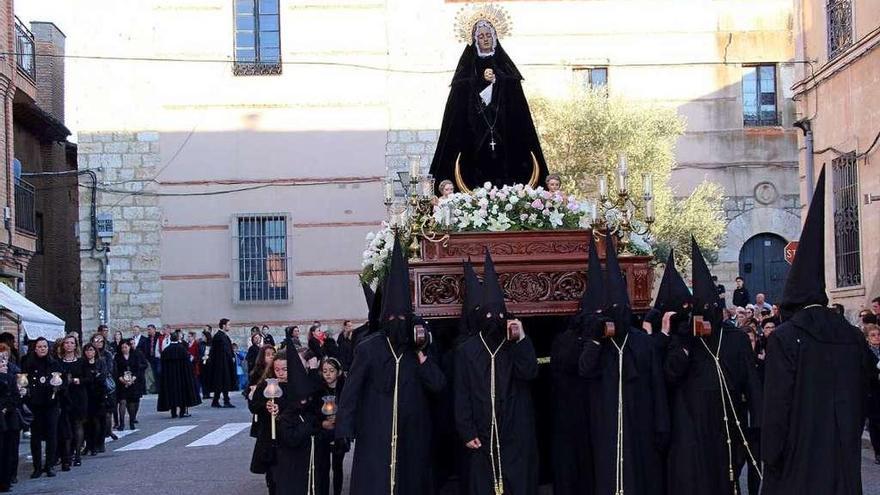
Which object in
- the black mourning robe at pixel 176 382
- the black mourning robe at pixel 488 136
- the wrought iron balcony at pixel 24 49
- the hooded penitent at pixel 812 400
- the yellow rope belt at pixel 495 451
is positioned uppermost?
the wrought iron balcony at pixel 24 49

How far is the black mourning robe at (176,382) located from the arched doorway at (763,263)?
46.9ft

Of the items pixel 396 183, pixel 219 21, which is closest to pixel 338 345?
pixel 396 183

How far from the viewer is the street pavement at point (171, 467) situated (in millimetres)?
12999

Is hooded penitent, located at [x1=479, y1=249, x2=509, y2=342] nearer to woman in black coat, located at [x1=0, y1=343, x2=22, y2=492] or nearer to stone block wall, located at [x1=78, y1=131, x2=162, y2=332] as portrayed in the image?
woman in black coat, located at [x1=0, y1=343, x2=22, y2=492]

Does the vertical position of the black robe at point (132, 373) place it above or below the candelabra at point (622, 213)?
below

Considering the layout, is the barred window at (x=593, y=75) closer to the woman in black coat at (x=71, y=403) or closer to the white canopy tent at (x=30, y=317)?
the white canopy tent at (x=30, y=317)

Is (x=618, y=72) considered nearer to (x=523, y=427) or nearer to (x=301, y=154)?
(x=301, y=154)

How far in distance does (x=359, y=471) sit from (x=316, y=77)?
2176 centimetres

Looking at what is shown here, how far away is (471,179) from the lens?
11906mm

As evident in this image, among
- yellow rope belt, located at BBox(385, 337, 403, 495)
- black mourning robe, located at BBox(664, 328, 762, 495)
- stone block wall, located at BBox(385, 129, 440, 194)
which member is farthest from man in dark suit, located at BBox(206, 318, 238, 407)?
black mourning robe, located at BBox(664, 328, 762, 495)

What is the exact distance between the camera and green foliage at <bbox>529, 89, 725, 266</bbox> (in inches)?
1128

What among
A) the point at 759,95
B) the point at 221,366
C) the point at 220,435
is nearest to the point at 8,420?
the point at 220,435

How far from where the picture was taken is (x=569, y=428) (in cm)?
Result: 1013

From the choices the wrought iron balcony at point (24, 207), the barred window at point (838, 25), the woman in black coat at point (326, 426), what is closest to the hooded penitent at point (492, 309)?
the woman in black coat at point (326, 426)
